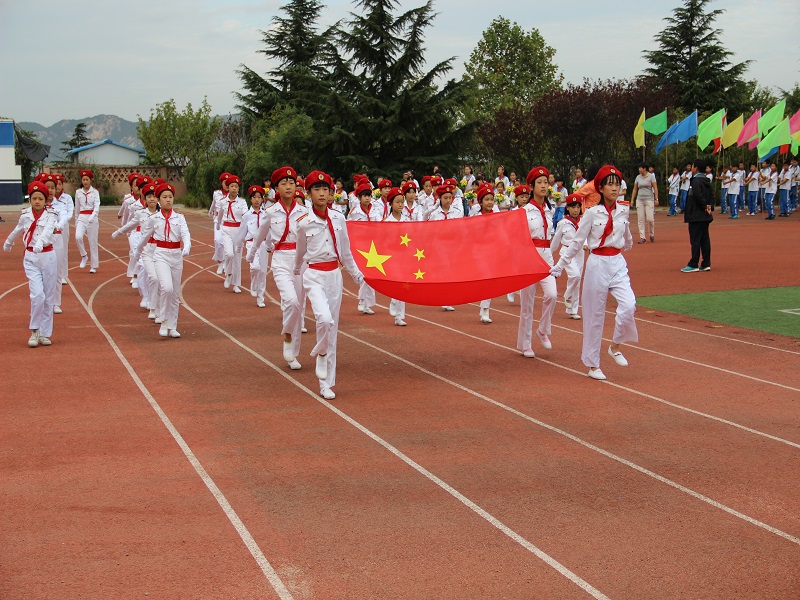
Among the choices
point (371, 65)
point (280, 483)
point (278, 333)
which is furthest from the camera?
point (371, 65)

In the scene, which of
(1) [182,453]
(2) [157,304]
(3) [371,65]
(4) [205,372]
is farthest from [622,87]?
(1) [182,453]

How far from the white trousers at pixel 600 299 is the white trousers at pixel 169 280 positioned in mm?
5571

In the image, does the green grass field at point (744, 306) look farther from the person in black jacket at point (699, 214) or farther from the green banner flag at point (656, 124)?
the green banner flag at point (656, 124)

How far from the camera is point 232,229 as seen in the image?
18203 mm

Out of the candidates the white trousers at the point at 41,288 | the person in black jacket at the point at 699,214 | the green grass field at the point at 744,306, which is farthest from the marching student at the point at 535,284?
the person in black jacket at the point at 699,214

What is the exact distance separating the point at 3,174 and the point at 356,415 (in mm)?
54578

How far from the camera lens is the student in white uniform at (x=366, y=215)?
15172 mm

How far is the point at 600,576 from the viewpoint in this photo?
5.20 metres

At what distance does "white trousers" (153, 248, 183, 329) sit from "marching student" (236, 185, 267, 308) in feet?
6.17

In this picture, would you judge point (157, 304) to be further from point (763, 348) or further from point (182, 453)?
point (763, 348)

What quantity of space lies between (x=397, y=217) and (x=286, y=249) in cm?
330

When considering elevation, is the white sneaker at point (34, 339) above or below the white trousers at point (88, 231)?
below

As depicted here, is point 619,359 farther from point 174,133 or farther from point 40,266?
point 174,133

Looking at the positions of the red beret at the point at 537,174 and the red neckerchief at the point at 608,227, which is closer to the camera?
the red neckerchief at the point at 608,227
